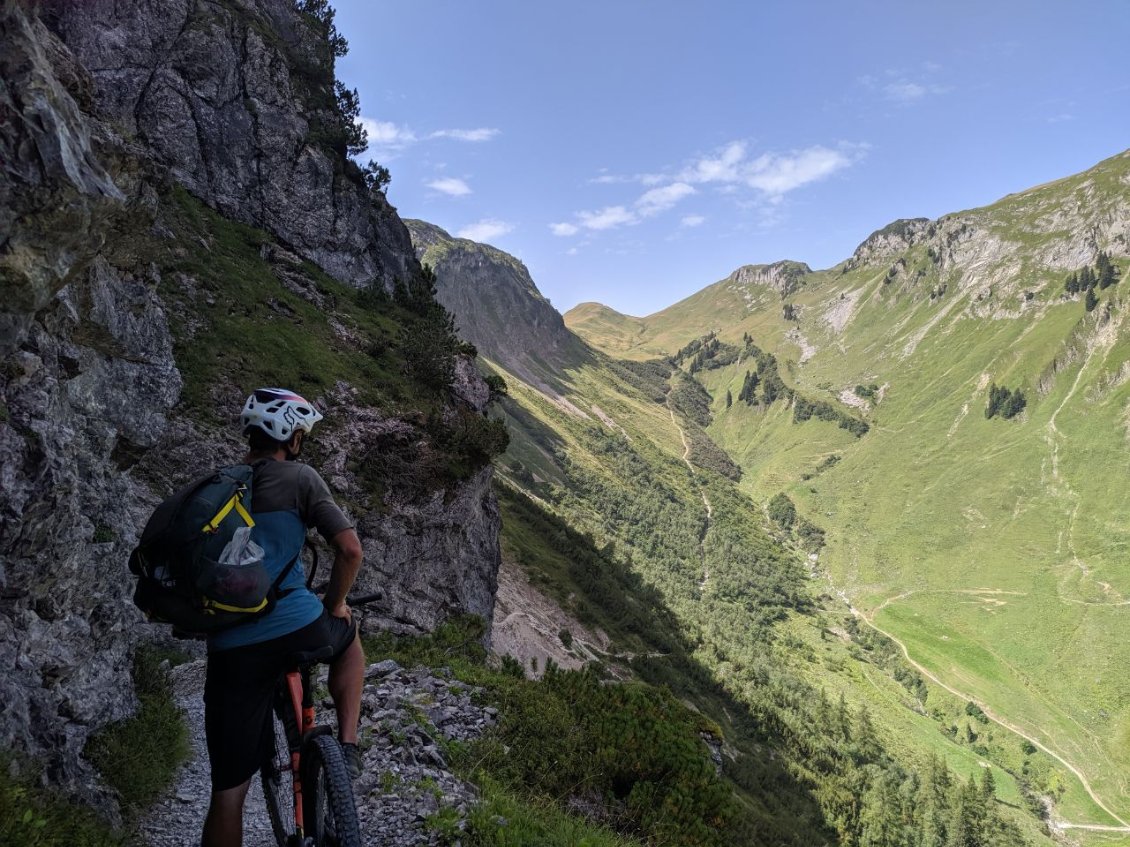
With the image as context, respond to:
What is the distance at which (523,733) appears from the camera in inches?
465

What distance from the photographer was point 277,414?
5539mm

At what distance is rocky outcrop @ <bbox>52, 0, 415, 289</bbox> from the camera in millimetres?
37656

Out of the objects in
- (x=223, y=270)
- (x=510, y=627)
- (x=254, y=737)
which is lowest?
(x=510, y=627)

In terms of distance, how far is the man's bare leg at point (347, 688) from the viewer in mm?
5434

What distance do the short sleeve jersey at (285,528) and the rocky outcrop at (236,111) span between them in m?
41.5

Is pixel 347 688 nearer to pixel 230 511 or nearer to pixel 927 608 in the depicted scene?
pixel 230 511

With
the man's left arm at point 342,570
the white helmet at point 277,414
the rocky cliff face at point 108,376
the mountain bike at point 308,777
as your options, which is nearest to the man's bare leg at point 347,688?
the mountain bike at point 308,777

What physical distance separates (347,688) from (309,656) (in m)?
0.74

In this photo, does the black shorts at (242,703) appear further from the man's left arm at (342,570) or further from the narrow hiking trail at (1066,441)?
the narrow hiking trail at (1066,441)

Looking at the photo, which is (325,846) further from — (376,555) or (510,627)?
(510,627)

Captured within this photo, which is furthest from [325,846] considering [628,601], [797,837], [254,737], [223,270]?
[628,601]

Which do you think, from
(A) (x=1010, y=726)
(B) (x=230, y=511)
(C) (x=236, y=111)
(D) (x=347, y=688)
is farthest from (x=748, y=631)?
(B) (x=230, y=511)

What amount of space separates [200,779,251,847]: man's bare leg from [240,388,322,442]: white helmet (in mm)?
2976

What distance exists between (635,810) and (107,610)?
968 centimetres
